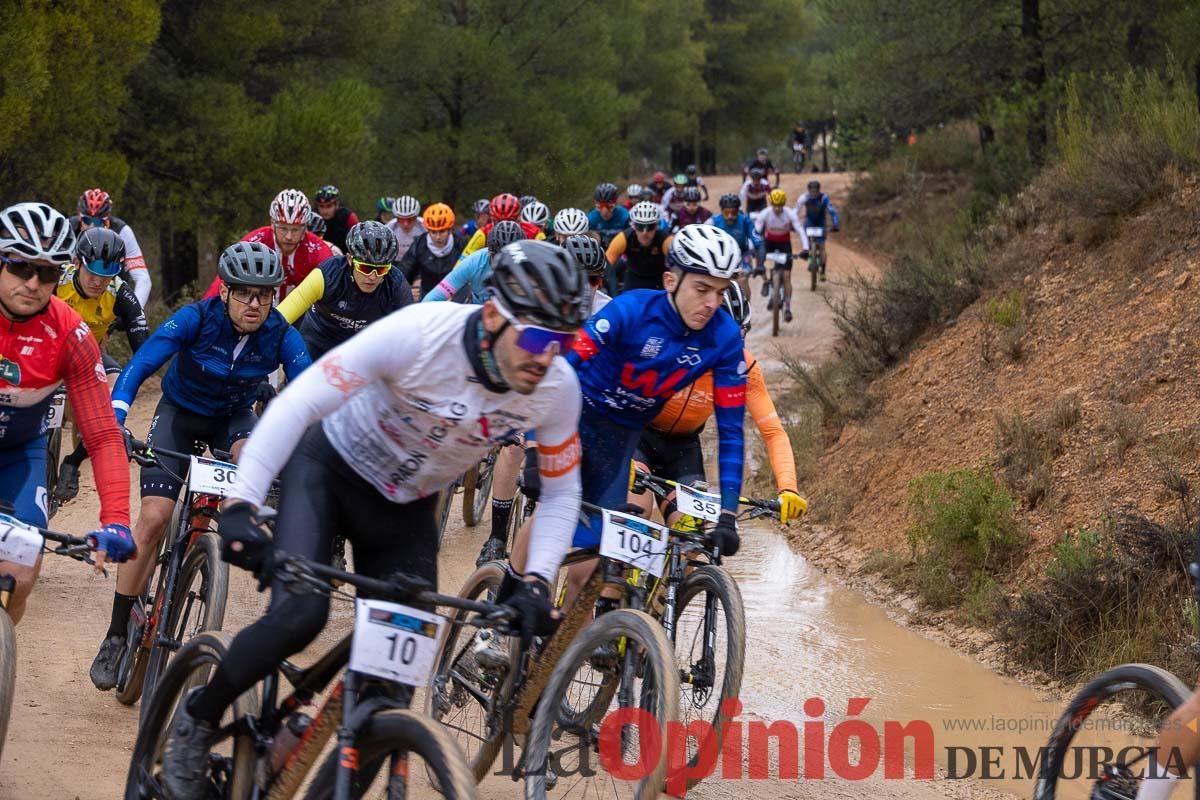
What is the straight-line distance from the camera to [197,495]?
22.1ft

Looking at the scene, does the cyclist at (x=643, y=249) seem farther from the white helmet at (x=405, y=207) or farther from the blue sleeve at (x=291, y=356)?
the blue sleeve at (x=291, y=356)

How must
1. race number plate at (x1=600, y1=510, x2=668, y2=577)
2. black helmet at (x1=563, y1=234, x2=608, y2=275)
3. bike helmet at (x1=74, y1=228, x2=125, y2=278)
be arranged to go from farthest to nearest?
1. black helmet at (x1=563, y1=234, x2=608, y2=275)
2. bike helmet at (x1=74, y1=228, x2=125, y2=278)
3. race number plate at (x1=600, y1=510, x2=668, y2=577)

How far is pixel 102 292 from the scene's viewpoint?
9.77m

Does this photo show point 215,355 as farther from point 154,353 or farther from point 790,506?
point 790,506

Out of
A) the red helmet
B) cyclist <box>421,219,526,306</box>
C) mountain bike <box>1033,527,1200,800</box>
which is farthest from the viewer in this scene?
the red helmet

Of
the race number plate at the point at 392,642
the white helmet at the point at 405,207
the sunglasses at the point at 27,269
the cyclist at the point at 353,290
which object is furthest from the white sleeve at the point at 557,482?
the white helmet at the point at 405,207

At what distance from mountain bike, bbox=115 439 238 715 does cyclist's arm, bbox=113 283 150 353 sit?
3.63 m

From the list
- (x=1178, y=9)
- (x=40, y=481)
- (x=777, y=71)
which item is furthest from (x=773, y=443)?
(x=777, y=71)

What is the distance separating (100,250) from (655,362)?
451 centimetres

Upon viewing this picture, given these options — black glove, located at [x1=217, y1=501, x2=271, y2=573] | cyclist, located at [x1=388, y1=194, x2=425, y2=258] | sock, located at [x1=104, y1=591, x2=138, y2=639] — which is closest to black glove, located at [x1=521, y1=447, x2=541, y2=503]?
black glove, located at [x1=217, y1=501, x2=271, y2=573]

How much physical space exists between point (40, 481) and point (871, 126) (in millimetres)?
38192

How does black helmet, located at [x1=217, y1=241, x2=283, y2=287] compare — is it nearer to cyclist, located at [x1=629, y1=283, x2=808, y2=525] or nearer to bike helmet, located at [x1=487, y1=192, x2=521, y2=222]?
cyclist, located at [x1=629, y1=283, x2=808, y2=525]

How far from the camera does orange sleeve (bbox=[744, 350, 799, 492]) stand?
21.5 feet

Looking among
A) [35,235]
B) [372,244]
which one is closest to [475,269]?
[372,244]
